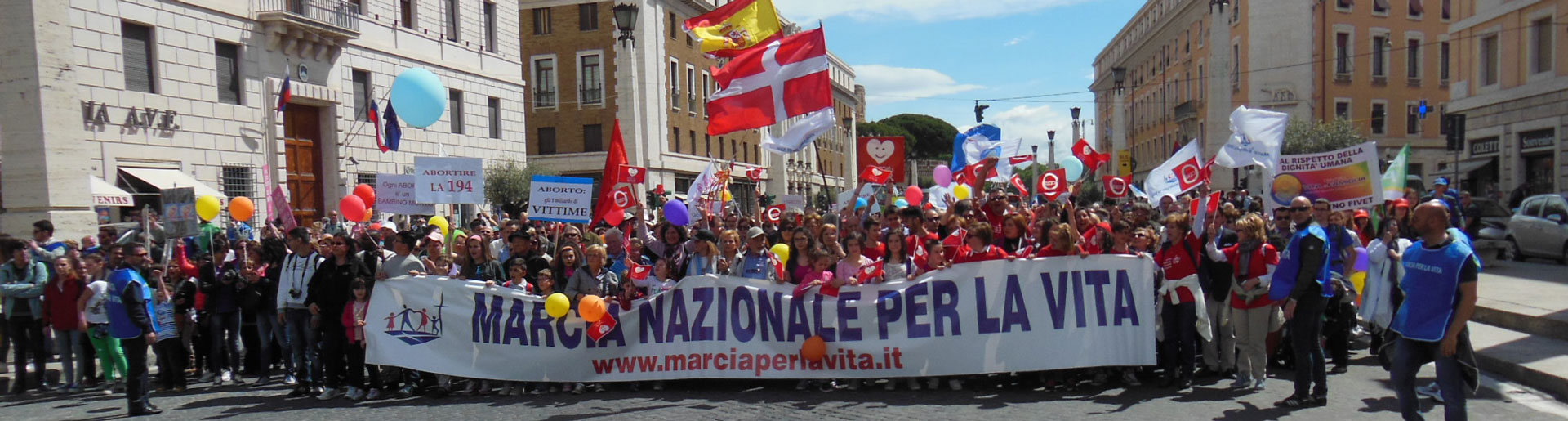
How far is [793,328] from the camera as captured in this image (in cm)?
807

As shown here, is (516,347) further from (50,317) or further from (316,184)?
(316,184)

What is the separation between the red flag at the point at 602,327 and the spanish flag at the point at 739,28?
3.59m

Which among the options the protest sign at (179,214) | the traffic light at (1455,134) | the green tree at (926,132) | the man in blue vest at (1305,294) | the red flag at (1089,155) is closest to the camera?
the man in blue vest at (1305,294)

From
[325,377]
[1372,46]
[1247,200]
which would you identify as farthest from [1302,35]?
[325,377]

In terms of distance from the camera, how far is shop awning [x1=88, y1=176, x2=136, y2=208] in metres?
17.0

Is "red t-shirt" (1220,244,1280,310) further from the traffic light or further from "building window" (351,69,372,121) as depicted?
"building window" (351,69,372,121)

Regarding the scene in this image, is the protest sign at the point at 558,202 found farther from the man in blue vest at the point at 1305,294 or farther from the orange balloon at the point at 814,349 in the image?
the man in blue vest at the point at 1305,294

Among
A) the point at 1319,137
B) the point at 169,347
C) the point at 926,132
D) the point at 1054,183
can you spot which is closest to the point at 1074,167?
the point at 1054,183

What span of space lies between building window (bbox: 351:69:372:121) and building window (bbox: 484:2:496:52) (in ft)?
18.6

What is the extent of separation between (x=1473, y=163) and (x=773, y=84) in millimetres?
27352

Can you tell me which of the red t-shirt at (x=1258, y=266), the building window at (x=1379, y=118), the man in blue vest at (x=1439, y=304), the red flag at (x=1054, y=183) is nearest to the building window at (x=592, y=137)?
the red flag at (x=1054, y=183)

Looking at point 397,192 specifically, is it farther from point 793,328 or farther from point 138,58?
point 138,58

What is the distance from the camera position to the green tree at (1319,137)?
1588 inches

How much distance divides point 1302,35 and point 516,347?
157ft
